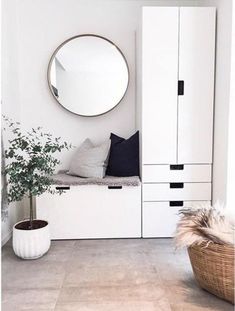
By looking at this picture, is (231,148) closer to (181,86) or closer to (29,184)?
(181,86)

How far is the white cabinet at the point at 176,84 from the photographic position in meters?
2.48

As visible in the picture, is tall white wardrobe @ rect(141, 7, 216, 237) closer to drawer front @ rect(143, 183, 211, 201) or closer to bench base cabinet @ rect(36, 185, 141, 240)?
drawer front @ rect(143, 183, 211, 201)

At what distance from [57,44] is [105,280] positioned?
228cm

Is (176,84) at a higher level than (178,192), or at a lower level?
higher

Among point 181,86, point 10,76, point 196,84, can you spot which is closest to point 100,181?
point 181,86

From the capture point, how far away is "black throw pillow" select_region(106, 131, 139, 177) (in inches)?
107

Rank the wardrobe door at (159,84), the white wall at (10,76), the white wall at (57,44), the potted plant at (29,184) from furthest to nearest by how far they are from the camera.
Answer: the white wall at (57,44), the white wall at (10,76), the wardrobe door at (159,84), the potted plant at (29,184)

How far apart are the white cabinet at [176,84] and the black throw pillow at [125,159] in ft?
0.50

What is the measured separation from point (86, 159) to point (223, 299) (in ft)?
5.11

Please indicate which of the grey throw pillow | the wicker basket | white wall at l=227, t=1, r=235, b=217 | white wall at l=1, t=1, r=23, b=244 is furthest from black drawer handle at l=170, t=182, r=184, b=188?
white wall at l=1, t=1, r=23, b=244

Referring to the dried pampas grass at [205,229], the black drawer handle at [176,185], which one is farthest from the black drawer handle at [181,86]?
the dried pampas grass at [205,229]

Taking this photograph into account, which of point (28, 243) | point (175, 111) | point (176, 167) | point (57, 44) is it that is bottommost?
point (28, 243)

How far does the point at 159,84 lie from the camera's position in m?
2.54

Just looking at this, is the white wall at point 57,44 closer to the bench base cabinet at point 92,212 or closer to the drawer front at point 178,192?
the bench base cabinet at point 92,212
